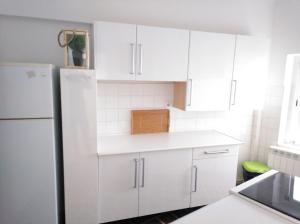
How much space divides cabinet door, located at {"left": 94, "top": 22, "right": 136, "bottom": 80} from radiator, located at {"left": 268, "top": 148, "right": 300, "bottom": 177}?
198 centimetres

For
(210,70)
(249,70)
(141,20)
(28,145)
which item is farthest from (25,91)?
(249,70)

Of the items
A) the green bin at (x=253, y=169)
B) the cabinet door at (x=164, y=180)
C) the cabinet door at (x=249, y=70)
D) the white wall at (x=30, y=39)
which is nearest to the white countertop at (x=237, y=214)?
the cabinet door at (x=164, y=180)

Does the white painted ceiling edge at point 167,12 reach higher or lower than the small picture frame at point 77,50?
higher

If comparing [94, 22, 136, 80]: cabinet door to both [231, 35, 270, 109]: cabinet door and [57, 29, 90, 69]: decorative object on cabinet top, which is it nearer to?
[57, 29, 90, 69]: decorative object on cabinet top

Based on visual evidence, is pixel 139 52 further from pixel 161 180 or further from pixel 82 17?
pixel 161 180

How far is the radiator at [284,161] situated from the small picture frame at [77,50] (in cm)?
238

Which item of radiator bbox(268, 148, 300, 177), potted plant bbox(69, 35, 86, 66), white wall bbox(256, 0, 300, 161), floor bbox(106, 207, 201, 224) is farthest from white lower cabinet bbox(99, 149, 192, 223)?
white wall bbox(256, 0, 300, 161)

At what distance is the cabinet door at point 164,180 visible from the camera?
7.25 feet

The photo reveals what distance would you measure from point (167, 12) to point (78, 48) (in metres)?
1.14

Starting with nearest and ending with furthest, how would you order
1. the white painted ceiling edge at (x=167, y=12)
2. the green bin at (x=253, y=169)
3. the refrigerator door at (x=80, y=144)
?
the refrigerator door at (x=80, y=144)
the white painted ceiling edge at (x=167, y=12)
the green bin at (x=253, y=169)

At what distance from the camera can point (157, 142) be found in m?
2.38

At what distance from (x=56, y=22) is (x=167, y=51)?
111 centimetres

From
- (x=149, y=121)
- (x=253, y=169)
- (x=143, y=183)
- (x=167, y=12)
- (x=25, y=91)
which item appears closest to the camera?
(x=25, y=91)

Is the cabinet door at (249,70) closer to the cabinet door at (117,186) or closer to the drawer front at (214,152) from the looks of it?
the drawer front at (214,152)
